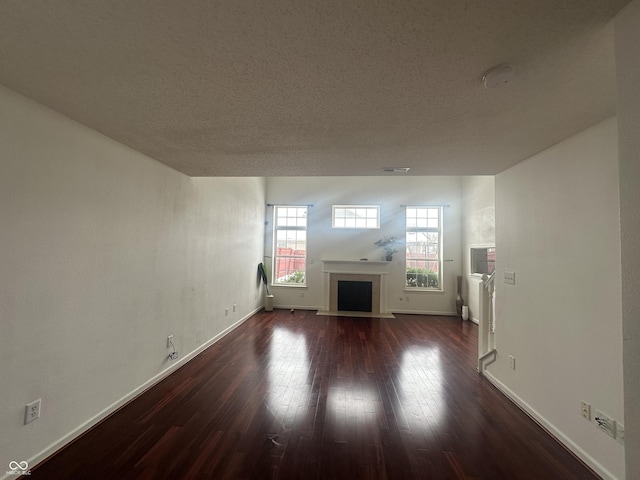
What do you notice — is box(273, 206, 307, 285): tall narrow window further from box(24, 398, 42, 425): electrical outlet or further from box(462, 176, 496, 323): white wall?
box(24, 398, 42, 425): electrical outlet

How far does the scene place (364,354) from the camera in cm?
344

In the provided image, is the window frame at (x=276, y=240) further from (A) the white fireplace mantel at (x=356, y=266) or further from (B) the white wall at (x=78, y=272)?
(B) the white wall at (x=78, y=272)

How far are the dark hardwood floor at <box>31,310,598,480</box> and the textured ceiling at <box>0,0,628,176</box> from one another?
Answer: 2.14 metres

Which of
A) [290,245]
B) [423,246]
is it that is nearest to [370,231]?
[423,246]

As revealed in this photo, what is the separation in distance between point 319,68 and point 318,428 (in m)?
2.30

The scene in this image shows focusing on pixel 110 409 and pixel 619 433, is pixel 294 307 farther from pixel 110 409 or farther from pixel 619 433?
pixel 619 433

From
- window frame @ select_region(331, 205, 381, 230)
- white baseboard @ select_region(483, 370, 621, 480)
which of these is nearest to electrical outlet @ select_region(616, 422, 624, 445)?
white baseboard @ select_region(483, 370, 621, 480)

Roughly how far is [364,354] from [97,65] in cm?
358

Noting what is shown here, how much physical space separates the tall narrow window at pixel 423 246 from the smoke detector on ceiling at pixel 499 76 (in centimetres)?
504

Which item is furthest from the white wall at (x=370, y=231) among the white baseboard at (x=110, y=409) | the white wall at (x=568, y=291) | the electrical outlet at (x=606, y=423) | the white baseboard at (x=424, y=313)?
the electrical outlet at (x=606, y=423)

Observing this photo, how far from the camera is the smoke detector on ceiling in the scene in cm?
116

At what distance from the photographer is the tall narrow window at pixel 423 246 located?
6.04m

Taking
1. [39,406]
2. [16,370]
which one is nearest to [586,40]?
[16,370]

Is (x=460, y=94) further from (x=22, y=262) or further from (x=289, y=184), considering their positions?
(x=289, y=184)
